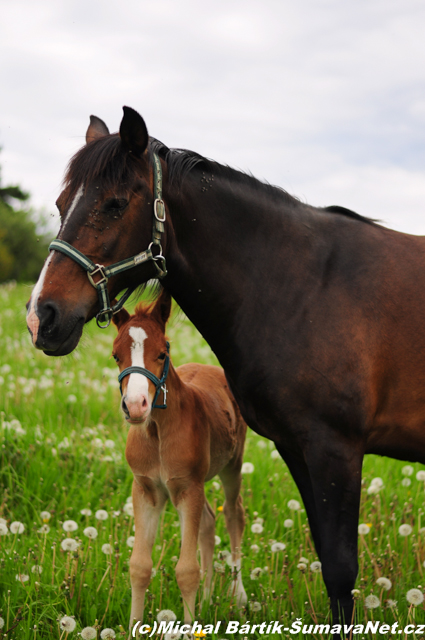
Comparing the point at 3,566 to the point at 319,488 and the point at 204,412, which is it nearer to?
the point at 204,412

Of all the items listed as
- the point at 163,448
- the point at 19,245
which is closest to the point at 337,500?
the point at 163,448

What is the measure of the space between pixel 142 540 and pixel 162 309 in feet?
4.65

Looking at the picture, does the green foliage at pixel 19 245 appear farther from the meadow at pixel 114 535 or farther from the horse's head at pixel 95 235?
the horse's head at pixel 95 235

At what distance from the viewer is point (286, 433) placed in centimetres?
315

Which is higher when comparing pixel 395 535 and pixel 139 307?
pixel 139 307

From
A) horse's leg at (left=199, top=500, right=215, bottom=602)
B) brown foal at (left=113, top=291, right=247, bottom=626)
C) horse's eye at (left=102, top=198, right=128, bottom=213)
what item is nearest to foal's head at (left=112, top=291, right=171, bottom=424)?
brown foal at (left=113, top=291, right=247, bottom=626)

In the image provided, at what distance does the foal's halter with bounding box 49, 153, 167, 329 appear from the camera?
2.74 m

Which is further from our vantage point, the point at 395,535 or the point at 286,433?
the point at 395,535

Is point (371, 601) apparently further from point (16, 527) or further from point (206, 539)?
point (16, 527)

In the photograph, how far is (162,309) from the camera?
11.6 ft

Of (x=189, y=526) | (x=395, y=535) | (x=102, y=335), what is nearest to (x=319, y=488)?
(x=189, y=526)

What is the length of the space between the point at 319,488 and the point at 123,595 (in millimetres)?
1518

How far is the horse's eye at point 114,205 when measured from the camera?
2.81 m

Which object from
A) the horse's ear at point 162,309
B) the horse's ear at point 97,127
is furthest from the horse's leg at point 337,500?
the horse's ear at point 97,127
